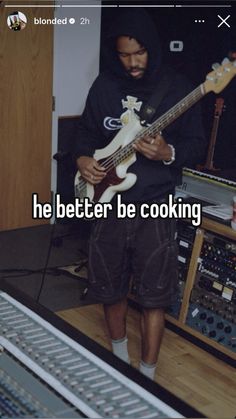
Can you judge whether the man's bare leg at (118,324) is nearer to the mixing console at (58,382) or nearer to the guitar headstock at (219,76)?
the guitar headstock at (219,76)

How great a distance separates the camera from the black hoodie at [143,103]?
7.60 ft

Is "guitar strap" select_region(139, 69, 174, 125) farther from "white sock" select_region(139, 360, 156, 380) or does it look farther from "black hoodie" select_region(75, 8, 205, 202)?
"white sock" select_region(139, 360, 156, 380)

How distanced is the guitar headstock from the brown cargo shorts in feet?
1.72

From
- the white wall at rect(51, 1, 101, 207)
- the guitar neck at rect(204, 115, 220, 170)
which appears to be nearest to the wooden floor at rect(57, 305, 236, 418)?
A: the guitar neck at rect(204, 115, 220, 170)

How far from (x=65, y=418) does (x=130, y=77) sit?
5.20 feet

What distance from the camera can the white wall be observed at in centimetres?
436

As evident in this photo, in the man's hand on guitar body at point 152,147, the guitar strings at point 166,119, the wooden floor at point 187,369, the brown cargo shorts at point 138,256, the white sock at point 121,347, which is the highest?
the guitar strings at point 166,119

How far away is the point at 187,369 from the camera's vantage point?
108 inches

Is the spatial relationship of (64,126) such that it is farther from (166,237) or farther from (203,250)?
(166,237)

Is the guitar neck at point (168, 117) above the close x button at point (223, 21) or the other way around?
the other way around

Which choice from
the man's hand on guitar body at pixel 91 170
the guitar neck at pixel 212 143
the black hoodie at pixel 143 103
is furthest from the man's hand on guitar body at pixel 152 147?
the guitar neck at pixel 212 143

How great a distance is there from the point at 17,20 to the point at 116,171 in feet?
6.82

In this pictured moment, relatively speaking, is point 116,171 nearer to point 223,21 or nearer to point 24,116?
point 223,21

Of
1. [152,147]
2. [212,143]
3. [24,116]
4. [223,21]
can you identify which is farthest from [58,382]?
[24,116]
